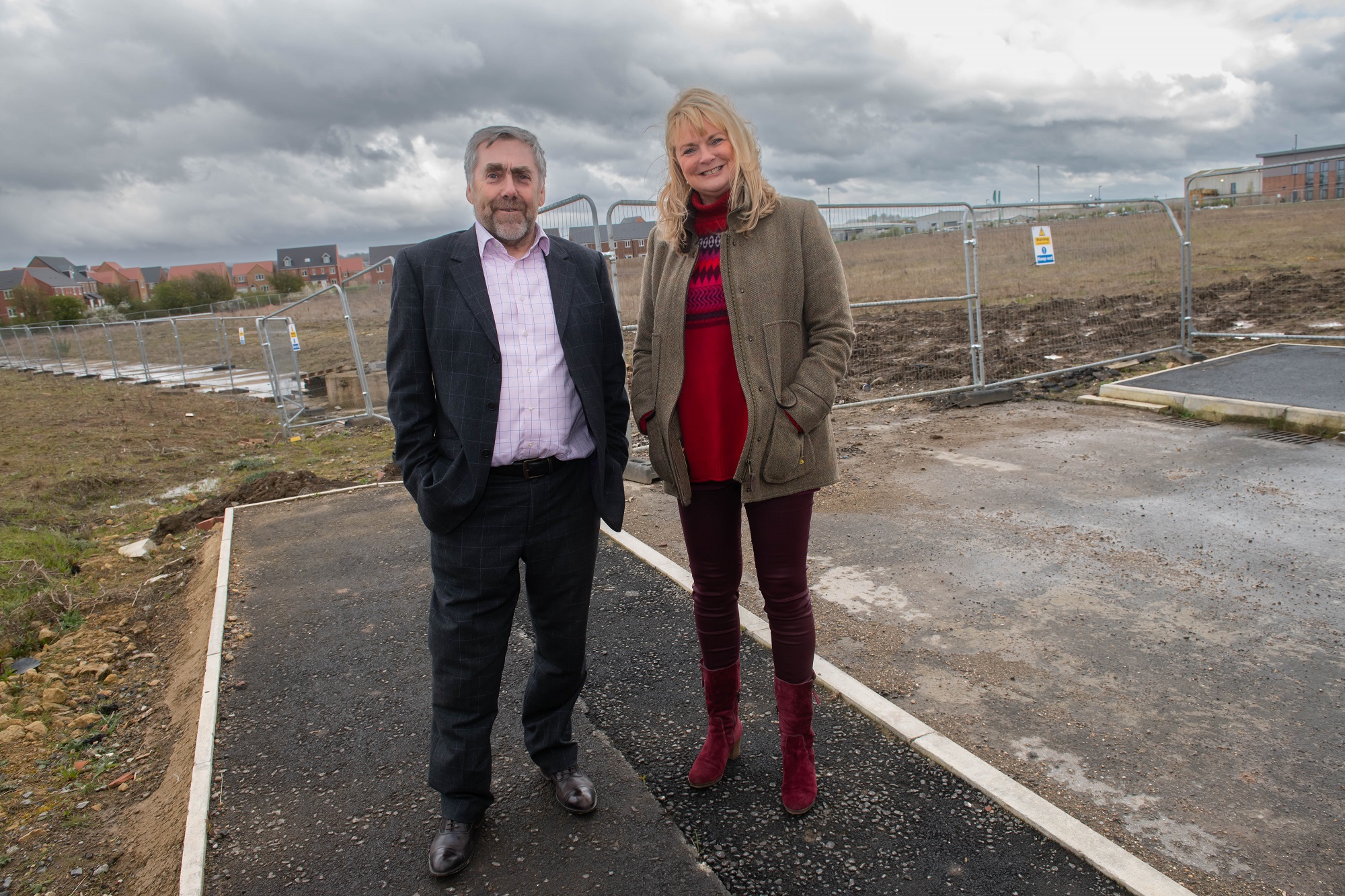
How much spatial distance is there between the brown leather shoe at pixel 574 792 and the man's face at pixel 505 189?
1.85 meters

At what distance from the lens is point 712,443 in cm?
266

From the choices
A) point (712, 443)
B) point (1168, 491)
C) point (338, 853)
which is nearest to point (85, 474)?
point (338, 853)

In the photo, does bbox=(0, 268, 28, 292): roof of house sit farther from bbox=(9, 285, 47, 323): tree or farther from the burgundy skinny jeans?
the burgundy skinny jeans

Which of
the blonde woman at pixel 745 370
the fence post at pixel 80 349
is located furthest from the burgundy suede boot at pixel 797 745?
the fence post at pixel 80 349

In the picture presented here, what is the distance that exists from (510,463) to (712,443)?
2.10 feet

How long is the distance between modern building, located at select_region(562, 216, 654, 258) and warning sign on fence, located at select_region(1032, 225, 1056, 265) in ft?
17.3

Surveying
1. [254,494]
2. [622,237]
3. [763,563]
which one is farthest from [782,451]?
[254,494]

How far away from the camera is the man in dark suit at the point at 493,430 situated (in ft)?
8.30

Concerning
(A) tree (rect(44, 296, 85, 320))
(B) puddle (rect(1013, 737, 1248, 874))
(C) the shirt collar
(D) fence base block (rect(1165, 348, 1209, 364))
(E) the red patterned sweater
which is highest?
(A) tree (rect(44, 296, 85, 320))

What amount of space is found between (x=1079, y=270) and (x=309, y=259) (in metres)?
121

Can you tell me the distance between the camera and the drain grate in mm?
7023

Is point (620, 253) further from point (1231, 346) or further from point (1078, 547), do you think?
point (1231, 346)

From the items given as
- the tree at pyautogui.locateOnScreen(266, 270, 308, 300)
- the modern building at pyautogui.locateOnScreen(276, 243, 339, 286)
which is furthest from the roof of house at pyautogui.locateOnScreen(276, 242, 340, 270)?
the tree at pyautogui.locateOnScreen(266, 270, 308, 300)

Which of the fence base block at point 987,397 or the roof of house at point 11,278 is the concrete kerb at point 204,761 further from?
the roof of house at point 11,278
